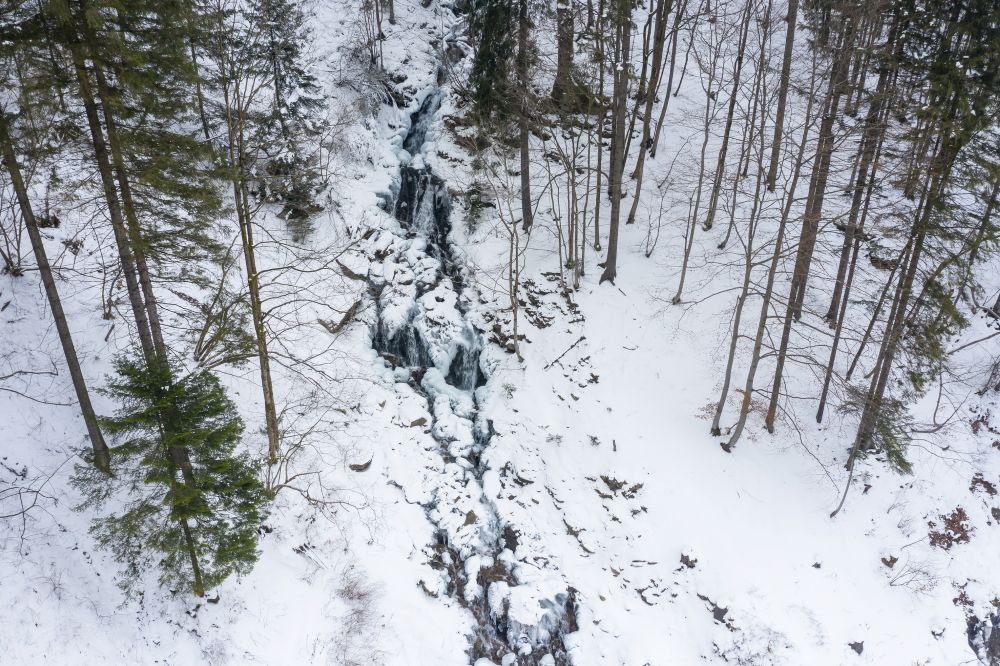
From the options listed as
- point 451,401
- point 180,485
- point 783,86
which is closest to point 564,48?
point 783,86

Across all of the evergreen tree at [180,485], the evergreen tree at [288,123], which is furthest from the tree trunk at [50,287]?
the evergreen tree at [288,123]

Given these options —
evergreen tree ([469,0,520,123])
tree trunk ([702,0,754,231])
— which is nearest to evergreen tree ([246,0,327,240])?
evergreen tree ([469,0,520,123])

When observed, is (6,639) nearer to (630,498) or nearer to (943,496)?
(630,498)

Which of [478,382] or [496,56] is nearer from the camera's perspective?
[478,382]

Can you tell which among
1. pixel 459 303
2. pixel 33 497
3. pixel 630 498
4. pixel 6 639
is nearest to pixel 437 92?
pixel 459 303

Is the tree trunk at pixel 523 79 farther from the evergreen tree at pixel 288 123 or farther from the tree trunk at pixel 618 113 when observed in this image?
the evergreen tree at pixel 288 123

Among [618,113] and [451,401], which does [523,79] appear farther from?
[451,401]
